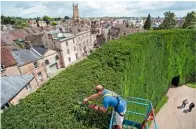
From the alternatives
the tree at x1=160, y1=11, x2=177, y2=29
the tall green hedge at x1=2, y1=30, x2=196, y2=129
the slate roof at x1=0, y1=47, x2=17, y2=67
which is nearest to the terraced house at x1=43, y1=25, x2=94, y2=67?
the slate roof at x1=0, y1=47, x2=17, y2=67

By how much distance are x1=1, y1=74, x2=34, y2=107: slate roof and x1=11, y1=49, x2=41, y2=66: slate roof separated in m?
9.23

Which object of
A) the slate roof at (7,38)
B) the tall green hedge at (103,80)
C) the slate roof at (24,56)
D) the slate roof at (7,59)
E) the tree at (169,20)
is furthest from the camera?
the tree at (169,20)

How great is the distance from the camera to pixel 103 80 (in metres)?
8.66

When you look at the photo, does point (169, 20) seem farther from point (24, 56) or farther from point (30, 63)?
point (24, 56)

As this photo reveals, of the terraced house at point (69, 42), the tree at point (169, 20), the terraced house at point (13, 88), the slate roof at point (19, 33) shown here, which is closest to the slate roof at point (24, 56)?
the terraced house at point (69, 42)

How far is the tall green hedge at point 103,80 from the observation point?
5.89 m

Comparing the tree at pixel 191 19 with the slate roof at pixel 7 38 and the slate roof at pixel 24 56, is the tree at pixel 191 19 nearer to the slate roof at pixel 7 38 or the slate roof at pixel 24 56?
the slate roof at pixel 24 56

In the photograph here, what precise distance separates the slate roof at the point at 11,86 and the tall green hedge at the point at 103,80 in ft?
26.4

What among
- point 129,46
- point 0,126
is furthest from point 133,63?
point 0,126

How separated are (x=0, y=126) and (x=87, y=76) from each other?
4558mm

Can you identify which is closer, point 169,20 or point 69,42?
point 69,42

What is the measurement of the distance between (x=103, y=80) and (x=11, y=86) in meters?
11.3

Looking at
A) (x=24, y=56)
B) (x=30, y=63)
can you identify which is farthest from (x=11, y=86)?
(x=24, y=56)

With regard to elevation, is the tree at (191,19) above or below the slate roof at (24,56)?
above
